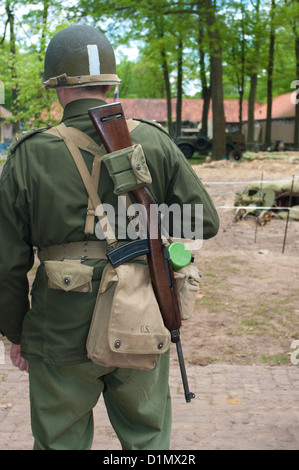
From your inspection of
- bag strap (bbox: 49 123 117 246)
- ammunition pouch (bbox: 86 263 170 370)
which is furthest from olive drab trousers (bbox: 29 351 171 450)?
bag strap (bbox: 49 123 117 246)

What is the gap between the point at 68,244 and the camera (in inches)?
94.8

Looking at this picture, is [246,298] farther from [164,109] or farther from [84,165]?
[164,109]

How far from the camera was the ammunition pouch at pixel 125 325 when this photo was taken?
2.29 meters

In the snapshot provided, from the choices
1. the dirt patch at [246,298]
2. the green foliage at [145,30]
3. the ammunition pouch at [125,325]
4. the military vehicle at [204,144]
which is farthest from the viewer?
the military vehicle at [204,144]

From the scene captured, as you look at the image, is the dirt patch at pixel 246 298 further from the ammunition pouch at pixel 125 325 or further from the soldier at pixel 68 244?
the ammunition pouch at pixel 125 325

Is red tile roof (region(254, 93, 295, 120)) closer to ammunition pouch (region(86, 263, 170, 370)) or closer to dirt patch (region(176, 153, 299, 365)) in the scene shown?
dirt patch (region(176, 153, 299, 365))

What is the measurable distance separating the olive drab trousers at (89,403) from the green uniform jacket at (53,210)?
0.08m

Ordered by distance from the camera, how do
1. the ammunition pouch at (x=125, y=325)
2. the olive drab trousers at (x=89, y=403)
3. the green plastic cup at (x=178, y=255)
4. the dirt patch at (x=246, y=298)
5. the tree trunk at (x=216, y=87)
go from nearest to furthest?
the ammunition pouch at (x=125, y=325)
the olive drab trousers at (x=89, y=403)
the green plastic cup at (x=178, y=255)
the dirt patch at (x=246, y=298)
the tree trunk at (x=216, y=87)

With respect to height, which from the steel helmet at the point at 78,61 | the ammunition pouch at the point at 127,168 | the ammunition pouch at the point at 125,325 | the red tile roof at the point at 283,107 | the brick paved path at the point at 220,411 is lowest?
the red tile roof at the point at 283,107

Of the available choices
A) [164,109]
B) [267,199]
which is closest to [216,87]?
[267,199]

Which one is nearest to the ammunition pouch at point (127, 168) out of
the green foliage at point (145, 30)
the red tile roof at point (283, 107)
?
the green foliage at point (145, 30)

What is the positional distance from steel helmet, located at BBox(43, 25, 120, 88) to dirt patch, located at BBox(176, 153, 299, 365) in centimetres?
310

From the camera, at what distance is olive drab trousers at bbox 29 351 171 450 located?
242 cm
